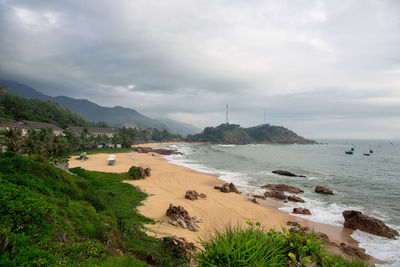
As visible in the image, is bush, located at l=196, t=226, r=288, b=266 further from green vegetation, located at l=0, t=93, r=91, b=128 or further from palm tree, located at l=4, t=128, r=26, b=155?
green vegetation, located at l=0, t=93, r=91, b=128

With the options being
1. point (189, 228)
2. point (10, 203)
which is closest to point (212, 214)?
point (189, 228)

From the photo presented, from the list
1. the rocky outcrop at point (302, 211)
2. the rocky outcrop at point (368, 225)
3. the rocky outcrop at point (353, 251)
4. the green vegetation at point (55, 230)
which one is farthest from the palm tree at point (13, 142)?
the rocky outcrop at point (368, 225)

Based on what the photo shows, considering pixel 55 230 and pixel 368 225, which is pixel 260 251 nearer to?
pixel 55 230

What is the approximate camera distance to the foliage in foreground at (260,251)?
3.37 m

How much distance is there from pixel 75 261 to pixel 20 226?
5.93 ft

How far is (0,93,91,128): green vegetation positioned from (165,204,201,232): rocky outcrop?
268ft

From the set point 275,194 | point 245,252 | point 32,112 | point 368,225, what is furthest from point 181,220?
point 32,112

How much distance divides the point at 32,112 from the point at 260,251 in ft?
368

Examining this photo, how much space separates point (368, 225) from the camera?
14.3 meters

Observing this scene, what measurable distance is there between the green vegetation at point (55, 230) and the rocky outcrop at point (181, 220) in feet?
10.9

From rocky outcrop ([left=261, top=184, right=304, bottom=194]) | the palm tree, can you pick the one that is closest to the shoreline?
rocky outcrop ([left=261, top=184, right=304, bottom=194])

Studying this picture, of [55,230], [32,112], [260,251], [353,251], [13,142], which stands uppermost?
[32,112]

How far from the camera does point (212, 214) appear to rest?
50.3 ft

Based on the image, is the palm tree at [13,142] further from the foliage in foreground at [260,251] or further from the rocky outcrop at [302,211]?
the rocky outcrop at [302,211]
